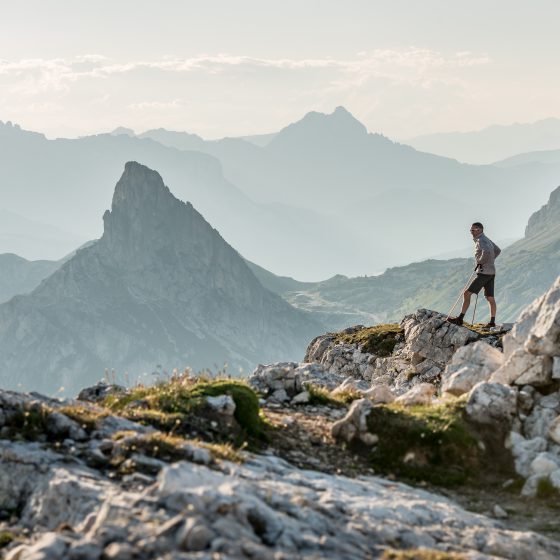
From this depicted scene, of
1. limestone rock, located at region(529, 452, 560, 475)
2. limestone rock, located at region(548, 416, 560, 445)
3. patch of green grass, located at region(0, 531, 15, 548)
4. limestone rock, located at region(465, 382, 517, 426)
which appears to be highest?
limestone rock, located at region(465, 382, 517, 426)

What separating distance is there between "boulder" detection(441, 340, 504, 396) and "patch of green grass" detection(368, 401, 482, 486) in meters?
3.09

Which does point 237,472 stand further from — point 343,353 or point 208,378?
point 343,353

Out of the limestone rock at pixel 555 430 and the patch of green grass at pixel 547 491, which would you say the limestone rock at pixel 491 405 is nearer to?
the limestone rock at pixel 555 430

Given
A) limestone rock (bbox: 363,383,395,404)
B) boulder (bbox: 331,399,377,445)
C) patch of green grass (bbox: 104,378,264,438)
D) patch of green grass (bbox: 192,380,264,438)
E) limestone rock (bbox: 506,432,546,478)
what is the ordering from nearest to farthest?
patch of green grass (bbox: 104,378,264,438) → limestone rock (bbox: 506,432,546,478) → patch of green grass (bbox: 192,380,264,438) → boulder (bbox: 331,399,377,445) → limestone rock (bbox: 363,383,395,404)

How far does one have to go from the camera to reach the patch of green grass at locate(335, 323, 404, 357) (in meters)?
47.2

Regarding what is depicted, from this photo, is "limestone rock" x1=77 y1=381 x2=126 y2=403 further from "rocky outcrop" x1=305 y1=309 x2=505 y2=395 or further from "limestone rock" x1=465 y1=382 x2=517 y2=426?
"rocky outcrop" x1=305 y1=309 x2=505 y2=395

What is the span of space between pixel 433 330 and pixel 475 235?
9.64m

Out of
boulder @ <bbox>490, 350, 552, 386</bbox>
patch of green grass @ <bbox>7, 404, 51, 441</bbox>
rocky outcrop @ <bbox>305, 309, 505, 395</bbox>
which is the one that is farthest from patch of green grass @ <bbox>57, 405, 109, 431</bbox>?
rocky outcrop @ <bbox>305, 309, 505, 395</bbox>

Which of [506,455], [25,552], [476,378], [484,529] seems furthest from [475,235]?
[25,552]

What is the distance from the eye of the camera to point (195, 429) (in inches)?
590

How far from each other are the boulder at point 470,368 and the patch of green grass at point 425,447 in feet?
10.1

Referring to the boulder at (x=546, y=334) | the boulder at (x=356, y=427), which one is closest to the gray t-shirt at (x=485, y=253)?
the boulder at (x=546, y=334)

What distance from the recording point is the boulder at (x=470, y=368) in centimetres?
1961

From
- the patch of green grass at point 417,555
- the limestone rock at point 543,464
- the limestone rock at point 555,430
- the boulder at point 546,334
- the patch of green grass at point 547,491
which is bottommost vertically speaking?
the patch of green grass at point 547,491
